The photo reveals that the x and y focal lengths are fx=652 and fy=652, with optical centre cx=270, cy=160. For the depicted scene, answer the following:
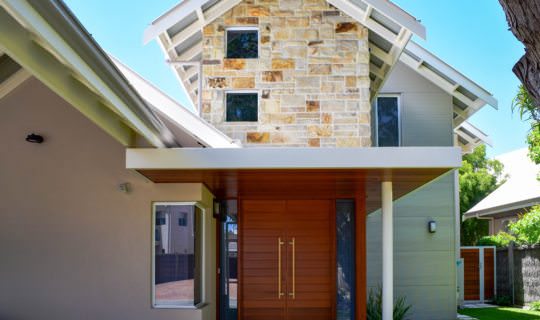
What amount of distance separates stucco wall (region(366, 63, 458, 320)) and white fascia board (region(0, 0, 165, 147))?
922 centimetres

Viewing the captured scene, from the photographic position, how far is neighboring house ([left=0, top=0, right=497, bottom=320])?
24.3ft

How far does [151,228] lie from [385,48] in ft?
18.0

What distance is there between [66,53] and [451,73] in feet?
35.3

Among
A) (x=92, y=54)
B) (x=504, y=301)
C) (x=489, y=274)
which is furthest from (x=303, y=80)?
(x=489, y=274)

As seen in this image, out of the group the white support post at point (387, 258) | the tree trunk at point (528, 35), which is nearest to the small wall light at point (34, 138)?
the white support post at point (387, 258)

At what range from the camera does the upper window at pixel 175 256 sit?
29.3 ft

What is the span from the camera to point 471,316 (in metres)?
14.9

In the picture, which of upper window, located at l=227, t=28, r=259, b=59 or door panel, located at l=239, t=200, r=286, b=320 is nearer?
door panel, located at l=239, t=200, r=286, b=320

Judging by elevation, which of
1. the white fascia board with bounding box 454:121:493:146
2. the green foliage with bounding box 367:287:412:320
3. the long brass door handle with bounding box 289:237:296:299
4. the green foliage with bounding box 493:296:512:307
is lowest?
the green foliage with bounding box 493:296:512:307

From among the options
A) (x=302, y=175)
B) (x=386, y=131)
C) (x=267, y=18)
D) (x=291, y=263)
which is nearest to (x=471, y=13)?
(x=386, y=131)

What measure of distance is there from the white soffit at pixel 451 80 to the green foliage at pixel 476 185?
1523cm

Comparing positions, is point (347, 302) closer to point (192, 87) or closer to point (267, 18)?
point (267, 18)

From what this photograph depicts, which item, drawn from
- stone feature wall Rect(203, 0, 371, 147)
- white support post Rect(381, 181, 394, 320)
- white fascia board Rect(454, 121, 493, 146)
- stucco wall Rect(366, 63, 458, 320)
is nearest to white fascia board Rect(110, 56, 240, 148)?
white support post Rect(381, 181, 394, 320)

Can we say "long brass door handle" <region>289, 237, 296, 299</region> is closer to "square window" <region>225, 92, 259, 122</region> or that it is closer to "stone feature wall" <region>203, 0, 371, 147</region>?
"stone feature wall" <region>203, 0, 371, 147</region>
